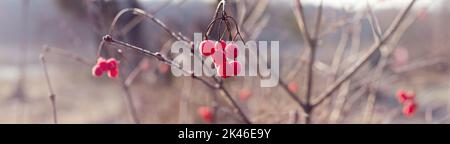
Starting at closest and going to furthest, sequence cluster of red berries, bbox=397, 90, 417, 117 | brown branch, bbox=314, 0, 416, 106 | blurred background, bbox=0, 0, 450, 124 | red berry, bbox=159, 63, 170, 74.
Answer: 1. brown branch, bbox=314, 0, 416, 106
2. cluster of red berries, bbox=397, 90, 417, 117
3. blurred background, bbox=0, 0, 450, 124
4. red berry, bbox=159, 63, 170, 74

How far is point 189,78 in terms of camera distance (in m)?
1.81

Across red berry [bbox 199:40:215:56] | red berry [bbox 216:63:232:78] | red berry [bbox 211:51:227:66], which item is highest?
red berry [bbox 199:40:215:56]

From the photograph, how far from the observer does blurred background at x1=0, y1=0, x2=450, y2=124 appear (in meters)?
1.56

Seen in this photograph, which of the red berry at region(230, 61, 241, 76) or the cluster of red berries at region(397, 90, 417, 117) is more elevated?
the red berry at region(230, 61, 241, 76)

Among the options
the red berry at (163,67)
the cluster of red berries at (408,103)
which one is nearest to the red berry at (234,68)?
the cluster of red berries at (408,103)

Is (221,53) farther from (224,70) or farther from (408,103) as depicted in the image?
(408,103)

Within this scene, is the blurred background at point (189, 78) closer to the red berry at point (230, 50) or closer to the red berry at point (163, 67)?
the red berry at point (163, 67)

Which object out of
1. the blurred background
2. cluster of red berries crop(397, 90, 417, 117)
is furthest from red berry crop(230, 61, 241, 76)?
cluster of red berries crop(397, 90, 417, 117)

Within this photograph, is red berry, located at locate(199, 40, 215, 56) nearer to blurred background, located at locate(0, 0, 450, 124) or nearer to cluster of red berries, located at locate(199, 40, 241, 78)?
cluster of red berries, located at locate(199, 40, 241, 78)

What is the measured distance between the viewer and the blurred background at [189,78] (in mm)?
1561
